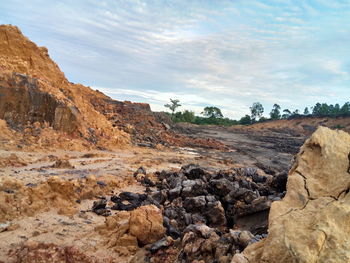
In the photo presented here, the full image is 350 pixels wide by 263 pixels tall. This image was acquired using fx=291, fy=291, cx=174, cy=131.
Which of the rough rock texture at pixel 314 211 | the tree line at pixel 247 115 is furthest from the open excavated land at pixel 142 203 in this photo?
the tree line at pixel 247 115

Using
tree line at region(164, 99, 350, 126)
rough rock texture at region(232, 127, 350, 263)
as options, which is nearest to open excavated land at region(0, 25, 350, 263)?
rough rock texture at region(232, 127, 350, 263)

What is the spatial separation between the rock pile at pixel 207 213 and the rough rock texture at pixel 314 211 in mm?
1133

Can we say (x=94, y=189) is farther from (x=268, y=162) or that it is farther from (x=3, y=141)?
(x=268, y=162)

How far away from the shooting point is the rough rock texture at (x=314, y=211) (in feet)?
9.23

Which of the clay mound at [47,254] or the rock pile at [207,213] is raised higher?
the rock pile at [207,213]

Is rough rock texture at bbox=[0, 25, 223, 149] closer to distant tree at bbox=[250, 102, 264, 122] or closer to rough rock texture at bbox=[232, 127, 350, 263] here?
rough rock texture at bbox=[232, 127, 350, 263]

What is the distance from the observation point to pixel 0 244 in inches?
209

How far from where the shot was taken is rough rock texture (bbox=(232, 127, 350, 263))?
281 cm

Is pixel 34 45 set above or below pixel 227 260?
above

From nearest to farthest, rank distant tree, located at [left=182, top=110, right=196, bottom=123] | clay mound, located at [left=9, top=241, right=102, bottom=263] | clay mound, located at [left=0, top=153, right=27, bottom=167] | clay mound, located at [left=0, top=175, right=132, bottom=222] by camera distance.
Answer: clay mound, located at [left=9, top=241, right=102, bottom=263] → clay mound, located at [left=0, top=175, right=132, bottom=222] → clay mound, located at [left=0, top=153, right=27, bottom=167] → distant tree, located at [left=182, top=110, right=196, bottom=123]

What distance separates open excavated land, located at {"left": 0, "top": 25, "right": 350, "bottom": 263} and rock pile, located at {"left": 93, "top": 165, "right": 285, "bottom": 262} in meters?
0.02

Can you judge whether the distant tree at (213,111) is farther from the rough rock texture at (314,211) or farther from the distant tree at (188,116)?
the rough rock texture at (314,211)

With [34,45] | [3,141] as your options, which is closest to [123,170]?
[3,141]

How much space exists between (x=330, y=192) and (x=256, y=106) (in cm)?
8576
